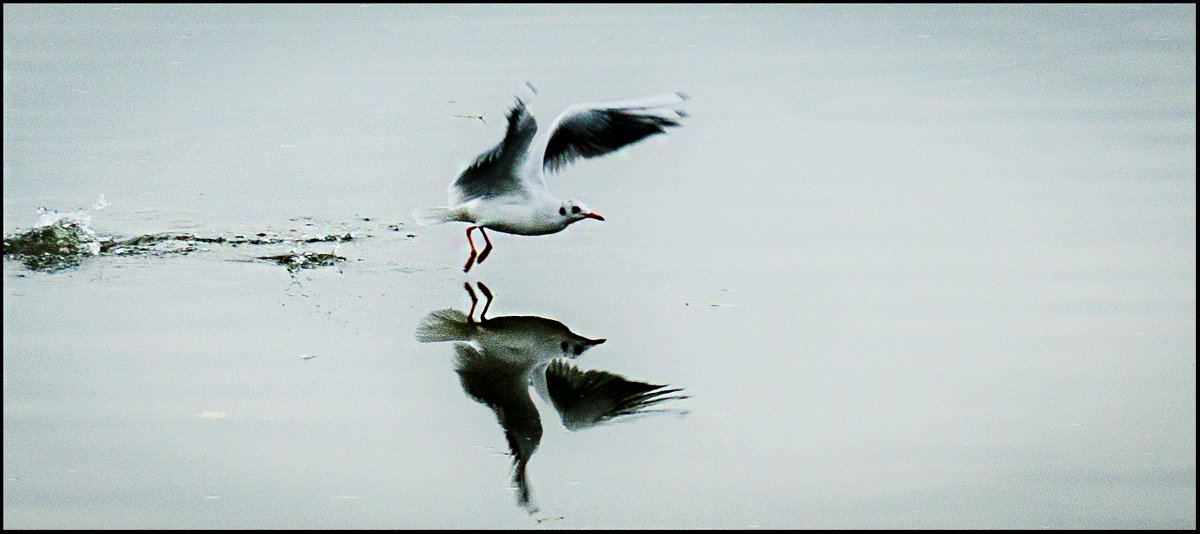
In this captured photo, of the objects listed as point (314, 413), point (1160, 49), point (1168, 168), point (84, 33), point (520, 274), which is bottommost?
point (314, 413)

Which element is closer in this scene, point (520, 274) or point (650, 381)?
point (650, 381)

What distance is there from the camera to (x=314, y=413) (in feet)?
15.9

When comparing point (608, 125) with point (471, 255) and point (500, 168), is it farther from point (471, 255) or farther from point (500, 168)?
point (471, 255)

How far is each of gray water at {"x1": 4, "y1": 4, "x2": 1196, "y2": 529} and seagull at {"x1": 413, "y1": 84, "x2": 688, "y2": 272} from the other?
0.56 feet

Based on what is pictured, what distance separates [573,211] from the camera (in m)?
6.58

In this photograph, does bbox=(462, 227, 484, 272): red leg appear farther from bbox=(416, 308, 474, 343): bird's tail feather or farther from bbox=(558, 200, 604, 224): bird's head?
bbox=(416, 308, 474, 343): bird's tail feather

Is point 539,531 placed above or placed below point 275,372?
below

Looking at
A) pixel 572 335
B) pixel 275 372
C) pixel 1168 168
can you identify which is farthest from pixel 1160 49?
pixel 275 372

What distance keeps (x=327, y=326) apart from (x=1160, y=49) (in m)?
7.29

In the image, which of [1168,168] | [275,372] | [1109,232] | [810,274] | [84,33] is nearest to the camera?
[275,372]

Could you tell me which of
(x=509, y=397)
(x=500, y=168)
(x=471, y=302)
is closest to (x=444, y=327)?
(x=471, y=302)

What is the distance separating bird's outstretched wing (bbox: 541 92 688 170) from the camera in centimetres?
664

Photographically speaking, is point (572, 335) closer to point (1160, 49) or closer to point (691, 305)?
point (691, 305)

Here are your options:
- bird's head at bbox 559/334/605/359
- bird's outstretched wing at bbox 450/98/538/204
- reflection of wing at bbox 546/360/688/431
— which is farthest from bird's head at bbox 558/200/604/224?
reflection of wing at bbox 546/360/688/431
